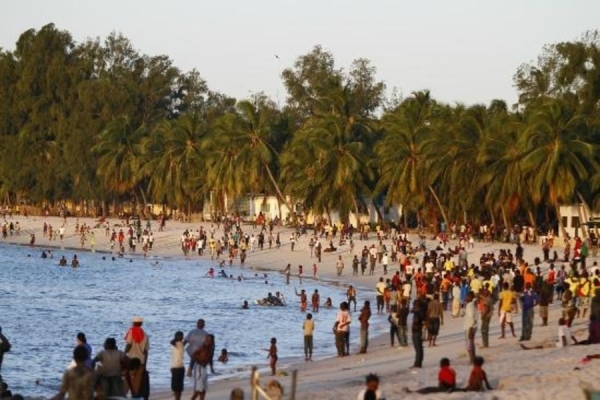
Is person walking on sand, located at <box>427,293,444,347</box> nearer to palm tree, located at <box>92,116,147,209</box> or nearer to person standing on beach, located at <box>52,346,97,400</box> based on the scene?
person standing on beach, located at <box>52,346,97,400</box>

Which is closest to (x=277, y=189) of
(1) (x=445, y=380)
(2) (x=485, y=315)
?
(2) (x=485, y=315)

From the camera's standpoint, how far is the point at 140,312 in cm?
4788

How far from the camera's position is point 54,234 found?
8800 cm

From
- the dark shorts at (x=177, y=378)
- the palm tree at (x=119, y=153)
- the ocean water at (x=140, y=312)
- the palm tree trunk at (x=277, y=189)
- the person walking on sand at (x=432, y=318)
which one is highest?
the palm tree at (x=119, y=153)

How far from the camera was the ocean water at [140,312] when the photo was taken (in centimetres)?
3120

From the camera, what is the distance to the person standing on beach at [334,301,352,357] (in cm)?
2597

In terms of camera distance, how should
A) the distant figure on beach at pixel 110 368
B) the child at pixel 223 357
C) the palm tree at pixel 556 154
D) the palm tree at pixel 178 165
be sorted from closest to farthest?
the distant figure on beach at pixel 110 368 → the child at pixel 223 357 → the palm tree at pixel 556 154 → the palm tree at pixel 178 165

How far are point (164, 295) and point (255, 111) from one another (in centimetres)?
2738

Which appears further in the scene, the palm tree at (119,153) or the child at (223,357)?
the palm tree at (119,153)

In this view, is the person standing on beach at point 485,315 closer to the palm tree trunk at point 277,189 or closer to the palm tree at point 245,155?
the palm tree at point 245,155

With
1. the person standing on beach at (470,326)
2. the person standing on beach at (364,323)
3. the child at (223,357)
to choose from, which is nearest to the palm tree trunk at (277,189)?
the child at (223,357)

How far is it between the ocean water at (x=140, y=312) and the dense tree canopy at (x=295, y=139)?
32.6 ft

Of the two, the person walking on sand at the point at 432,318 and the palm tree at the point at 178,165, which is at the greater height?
the palm tree at the point at 178,165

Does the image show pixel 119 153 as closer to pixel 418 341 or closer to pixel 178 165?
pixel 178 165
